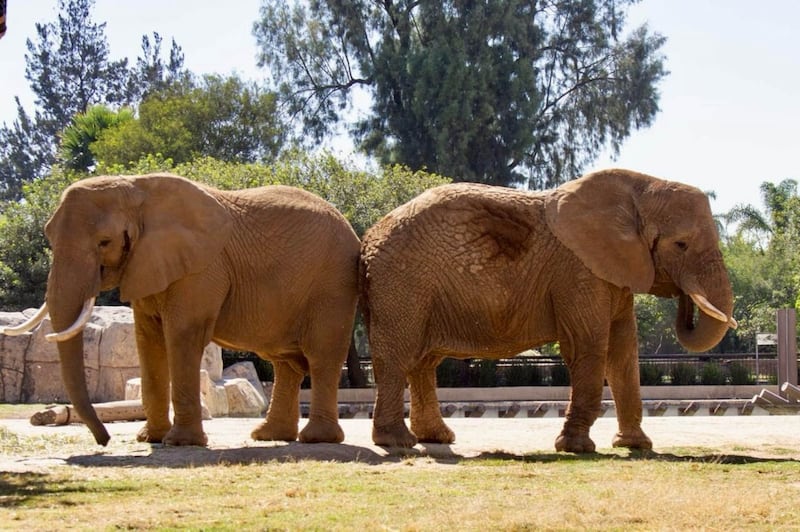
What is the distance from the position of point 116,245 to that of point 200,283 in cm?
105

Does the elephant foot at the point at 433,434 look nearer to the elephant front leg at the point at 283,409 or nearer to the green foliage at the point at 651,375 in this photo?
the elephant front leg at the point at 283,409

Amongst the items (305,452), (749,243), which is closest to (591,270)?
(305,452)

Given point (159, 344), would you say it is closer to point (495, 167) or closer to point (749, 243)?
point (495, 167)

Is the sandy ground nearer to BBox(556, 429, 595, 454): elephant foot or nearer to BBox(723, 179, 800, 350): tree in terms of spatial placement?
BBox(556, 429, 595, 454): elephant foot

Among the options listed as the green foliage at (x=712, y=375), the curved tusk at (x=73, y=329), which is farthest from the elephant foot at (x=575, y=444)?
the green foliage at (x=712, y=375)

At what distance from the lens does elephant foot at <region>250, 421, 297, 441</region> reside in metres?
15.2

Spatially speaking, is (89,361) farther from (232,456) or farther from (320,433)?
(232,456)

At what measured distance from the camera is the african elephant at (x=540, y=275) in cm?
1426

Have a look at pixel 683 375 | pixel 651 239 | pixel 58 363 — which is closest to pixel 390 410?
pixel 651 239

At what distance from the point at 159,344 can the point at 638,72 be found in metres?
44.2

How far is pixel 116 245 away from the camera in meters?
13.4

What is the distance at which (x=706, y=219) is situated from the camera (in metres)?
14.4

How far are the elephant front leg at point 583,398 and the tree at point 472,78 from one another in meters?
36.0

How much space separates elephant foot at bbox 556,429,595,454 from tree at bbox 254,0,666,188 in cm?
3615
